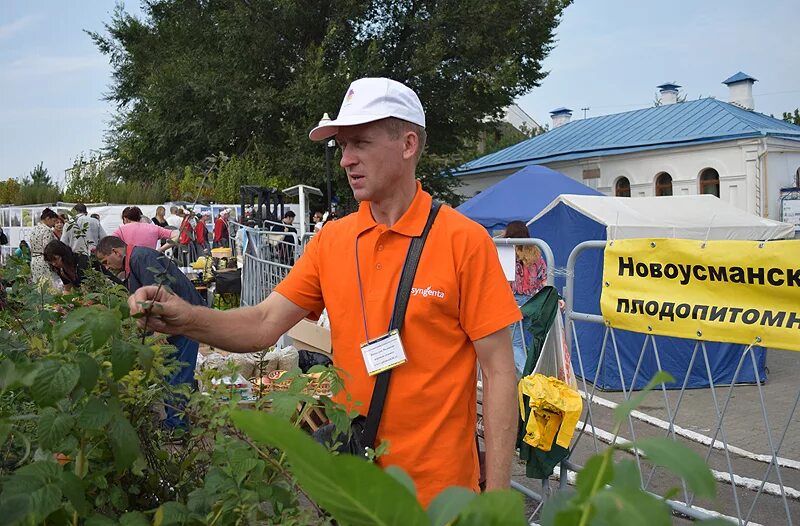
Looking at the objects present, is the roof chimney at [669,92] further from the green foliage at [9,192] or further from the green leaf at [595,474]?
the green leaf at [595,474]

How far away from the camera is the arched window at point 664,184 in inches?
1098

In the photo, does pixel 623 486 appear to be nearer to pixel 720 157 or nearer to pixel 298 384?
pixel 298 384

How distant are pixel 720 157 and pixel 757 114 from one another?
316 centimetres

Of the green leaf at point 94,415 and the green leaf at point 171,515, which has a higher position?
the green leaf at point 94,415

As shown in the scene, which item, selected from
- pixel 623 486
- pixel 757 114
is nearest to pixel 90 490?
pixel 623 486

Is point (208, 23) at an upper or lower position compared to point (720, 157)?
upper

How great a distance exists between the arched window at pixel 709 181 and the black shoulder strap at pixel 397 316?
2636 centimetres

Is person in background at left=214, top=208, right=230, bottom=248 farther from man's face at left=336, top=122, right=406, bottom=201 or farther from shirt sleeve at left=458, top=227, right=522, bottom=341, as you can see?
shirt sleeve at left=458, top=227, right=522, bottom=341

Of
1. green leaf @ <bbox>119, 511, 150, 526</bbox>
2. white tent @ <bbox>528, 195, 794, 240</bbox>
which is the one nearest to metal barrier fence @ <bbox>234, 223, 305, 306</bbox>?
white tent @ <bbox>528, 195, 794, 240</bbox>

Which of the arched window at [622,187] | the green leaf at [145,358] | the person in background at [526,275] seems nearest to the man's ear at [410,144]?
the green leaf at [145,358]

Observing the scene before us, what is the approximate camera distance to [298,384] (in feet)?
4.74

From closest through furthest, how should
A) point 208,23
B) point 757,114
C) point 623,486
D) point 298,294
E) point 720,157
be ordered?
point 623,486 → point 298,294 → point 720,157 → point 757,114 → point 208,23

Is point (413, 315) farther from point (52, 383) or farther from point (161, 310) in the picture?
point (52, 383)

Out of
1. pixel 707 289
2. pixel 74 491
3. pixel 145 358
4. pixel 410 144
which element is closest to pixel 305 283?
pixel 410 144
